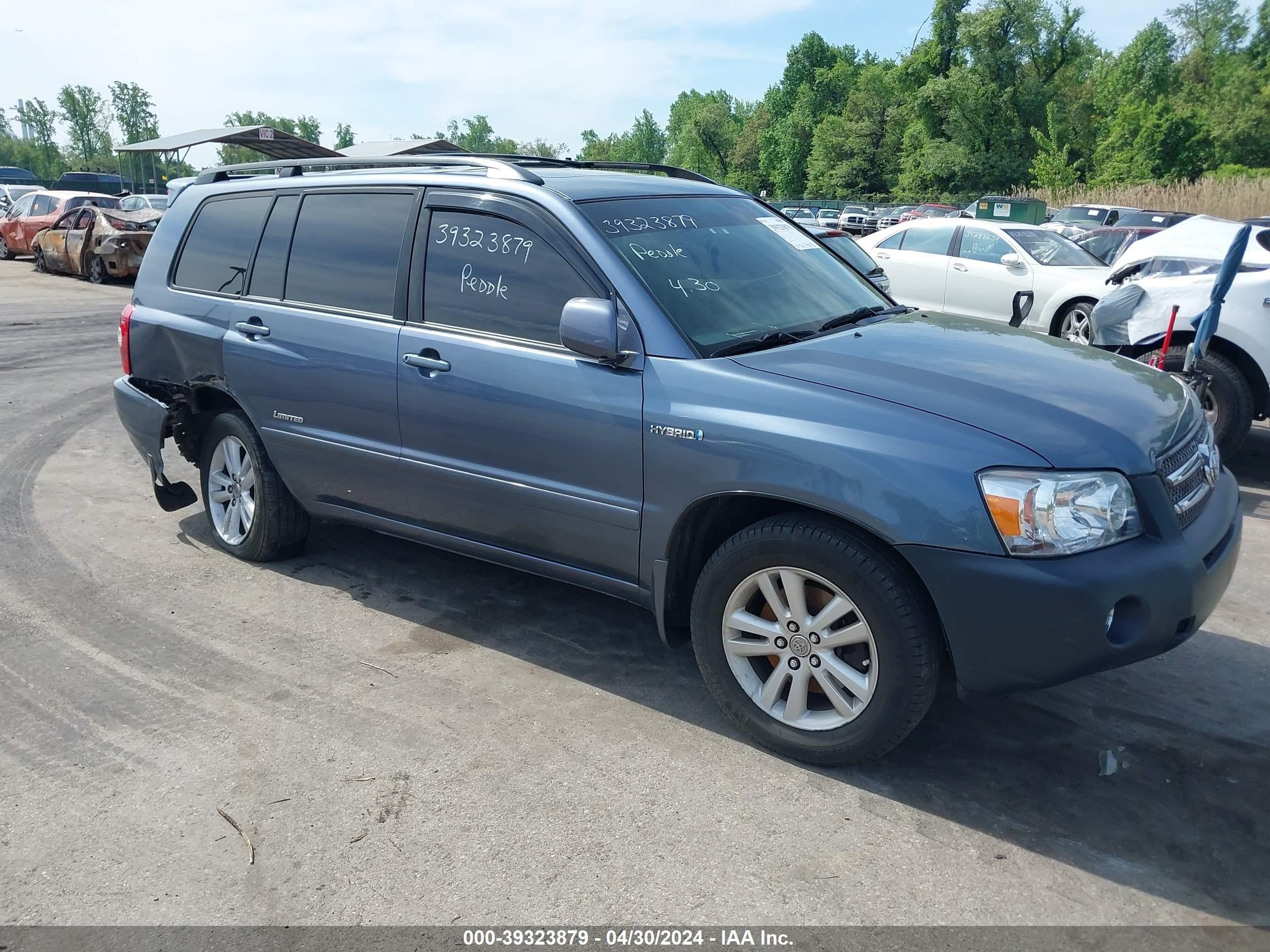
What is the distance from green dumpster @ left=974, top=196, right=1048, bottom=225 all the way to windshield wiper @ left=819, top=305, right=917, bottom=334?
29.3 m

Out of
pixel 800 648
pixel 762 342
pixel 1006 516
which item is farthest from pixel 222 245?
pixel 1006 516

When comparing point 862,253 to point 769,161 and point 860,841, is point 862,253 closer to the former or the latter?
point 860,841

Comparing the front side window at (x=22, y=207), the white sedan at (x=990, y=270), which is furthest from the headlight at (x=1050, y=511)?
the front side window at (x=22, y=207)

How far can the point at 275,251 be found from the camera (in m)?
4.82

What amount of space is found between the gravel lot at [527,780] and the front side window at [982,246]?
6918 mm

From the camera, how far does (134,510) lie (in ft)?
20.3

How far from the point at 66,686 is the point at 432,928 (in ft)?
7.07

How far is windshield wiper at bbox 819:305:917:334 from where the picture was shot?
4051 mm

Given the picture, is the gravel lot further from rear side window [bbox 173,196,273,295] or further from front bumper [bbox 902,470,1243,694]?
rear side window [bbox 173,196,273,295]

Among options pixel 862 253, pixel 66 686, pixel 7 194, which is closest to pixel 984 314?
pixel 862 253

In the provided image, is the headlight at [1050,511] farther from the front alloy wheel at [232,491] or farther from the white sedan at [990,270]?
the white sedan at [990,270]

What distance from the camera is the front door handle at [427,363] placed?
4.04 meters

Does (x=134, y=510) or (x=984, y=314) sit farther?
(x=984, y=314)

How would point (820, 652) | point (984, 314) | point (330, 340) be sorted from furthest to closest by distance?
point (984, 314) < point (330, 340) < point (820, 652)
